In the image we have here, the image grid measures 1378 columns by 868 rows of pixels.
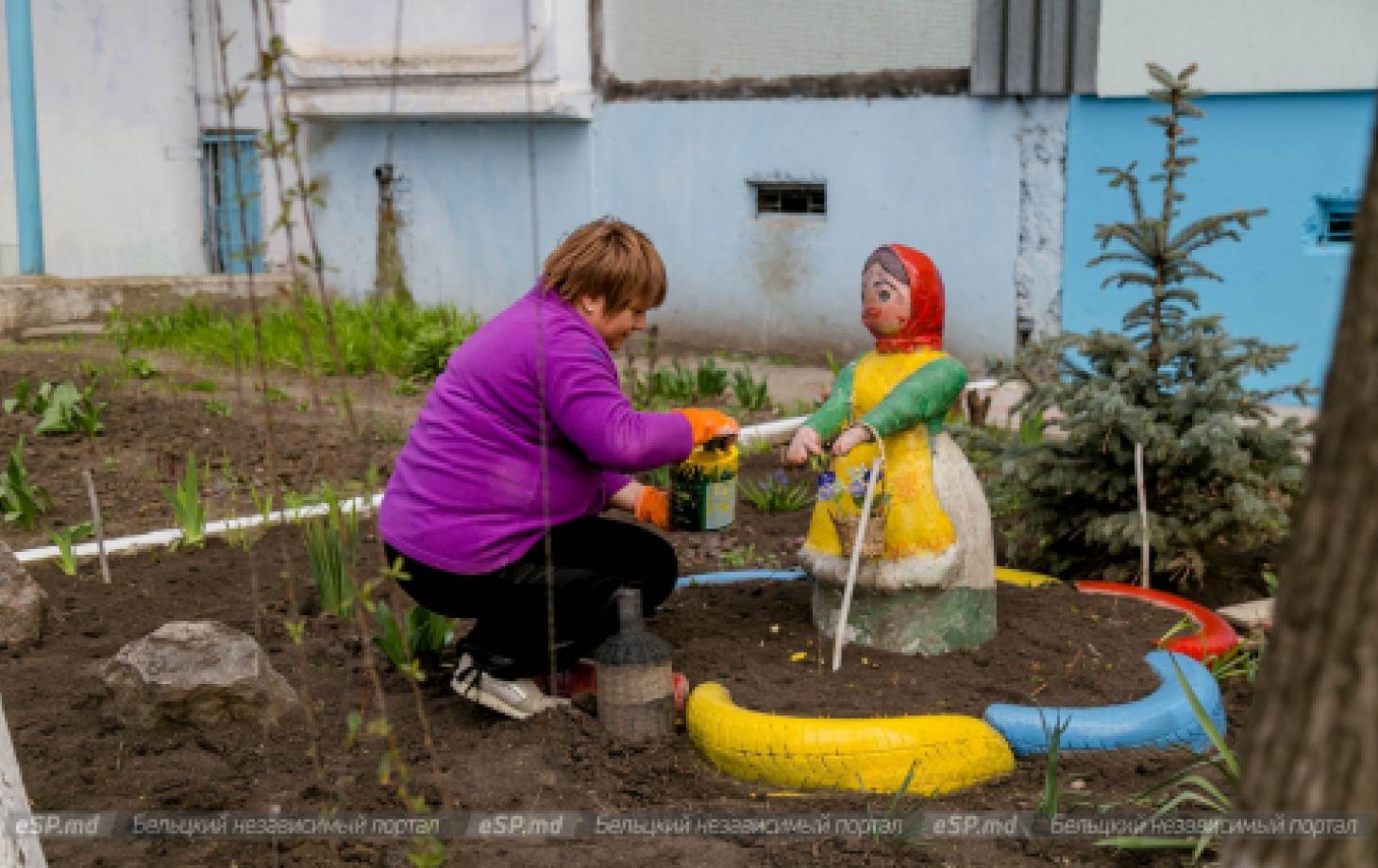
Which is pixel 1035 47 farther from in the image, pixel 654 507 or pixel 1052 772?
pixel 1052 772

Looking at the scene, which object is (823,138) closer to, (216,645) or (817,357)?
(817,357)

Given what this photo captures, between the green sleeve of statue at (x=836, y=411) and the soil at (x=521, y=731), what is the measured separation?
0.56 metres

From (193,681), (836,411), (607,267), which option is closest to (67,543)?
(193,681)

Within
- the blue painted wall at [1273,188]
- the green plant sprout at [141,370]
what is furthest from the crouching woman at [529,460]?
the green plant sprout at [141,370]

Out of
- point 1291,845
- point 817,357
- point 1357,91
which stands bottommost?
point 817,357

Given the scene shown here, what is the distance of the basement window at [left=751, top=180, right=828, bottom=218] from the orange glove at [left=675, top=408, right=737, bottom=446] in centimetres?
535

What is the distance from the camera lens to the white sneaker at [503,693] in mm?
3518

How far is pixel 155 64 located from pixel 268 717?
11.2 meters

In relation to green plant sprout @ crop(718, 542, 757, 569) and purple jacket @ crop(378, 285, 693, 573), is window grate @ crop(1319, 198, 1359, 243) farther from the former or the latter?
purple jacket @ crop(378, 285, 693, 573)

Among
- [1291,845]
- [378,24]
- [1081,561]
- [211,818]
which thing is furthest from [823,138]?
[1291,845]

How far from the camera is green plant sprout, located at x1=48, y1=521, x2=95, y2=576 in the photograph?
474 cm

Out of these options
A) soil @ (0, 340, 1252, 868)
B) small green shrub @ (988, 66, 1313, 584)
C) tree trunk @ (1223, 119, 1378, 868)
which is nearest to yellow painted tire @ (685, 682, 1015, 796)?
soil @ (0, 340, 1252, 868)

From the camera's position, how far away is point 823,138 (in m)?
8.57

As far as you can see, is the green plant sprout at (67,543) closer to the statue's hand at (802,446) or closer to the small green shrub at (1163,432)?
the statue's hand at (802,446)
